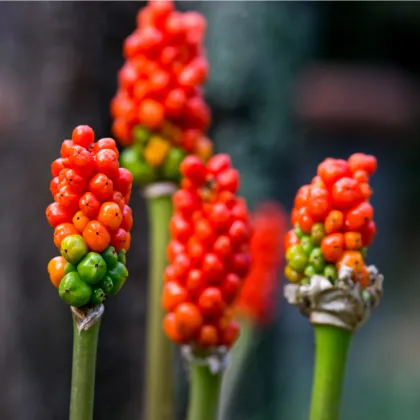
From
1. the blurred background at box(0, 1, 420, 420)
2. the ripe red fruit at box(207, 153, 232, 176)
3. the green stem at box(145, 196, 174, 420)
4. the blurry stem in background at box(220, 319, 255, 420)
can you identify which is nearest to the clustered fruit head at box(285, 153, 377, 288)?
the ripe red fruit at box(207, 153, 232, 176)

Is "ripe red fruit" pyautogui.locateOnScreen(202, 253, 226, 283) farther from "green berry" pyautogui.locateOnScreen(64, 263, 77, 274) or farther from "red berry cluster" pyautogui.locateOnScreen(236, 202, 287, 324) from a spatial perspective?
"red berry cluster" pyautogui.locateOnScreen(236, 202, 287, 324)

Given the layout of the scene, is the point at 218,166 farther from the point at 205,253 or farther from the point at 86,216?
the point at 86,216

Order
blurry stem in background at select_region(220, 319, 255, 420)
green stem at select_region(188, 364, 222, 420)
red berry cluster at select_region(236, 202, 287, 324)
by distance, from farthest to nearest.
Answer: red berry cluster at select_region(236, 202, 287, 324)
blurry stem in background at select_region(220, 319, 255, 420)
green stem at select_region(188, 364, 222, 420)

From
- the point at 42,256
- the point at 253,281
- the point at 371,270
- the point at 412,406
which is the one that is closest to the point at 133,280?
the point at 42,256

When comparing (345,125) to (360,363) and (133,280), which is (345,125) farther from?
(133,280)

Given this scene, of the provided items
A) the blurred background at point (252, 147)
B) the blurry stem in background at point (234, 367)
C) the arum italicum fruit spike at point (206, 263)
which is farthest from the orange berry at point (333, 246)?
the blurred background at point (252, 147)

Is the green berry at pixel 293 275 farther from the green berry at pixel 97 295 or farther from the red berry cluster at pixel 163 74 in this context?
the red berry cluster at pixel 163 74

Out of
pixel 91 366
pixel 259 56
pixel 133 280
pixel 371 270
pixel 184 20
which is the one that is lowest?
pixel 91 366
